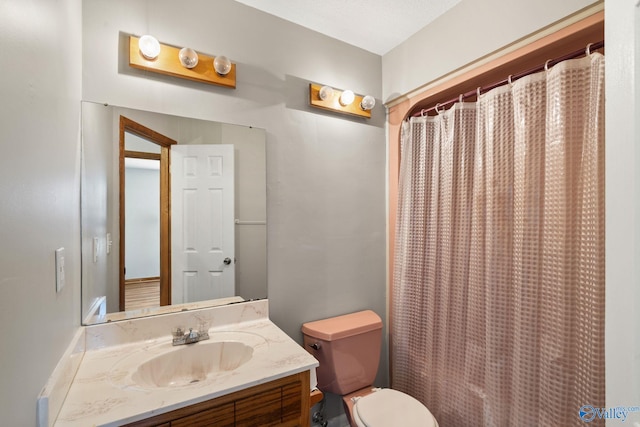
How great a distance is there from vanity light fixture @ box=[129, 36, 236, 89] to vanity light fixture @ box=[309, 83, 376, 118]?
1.59 ft

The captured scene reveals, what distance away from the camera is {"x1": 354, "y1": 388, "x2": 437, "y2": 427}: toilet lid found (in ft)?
4.50

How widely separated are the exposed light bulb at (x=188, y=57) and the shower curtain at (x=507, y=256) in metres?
1.29

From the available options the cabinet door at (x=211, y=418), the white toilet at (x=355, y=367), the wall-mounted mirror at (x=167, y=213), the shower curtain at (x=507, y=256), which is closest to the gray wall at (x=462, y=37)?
the shower curtain at (x=507, y=256)

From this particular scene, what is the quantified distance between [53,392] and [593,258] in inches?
69.7

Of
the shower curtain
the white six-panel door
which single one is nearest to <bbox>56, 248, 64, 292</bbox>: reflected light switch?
the white six-panel door

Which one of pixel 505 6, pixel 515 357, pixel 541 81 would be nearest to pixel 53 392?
Answer: pixel 515 357

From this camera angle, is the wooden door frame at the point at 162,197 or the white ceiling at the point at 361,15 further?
the white ceiling at the point at 361,15

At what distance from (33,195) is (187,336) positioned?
84 cm

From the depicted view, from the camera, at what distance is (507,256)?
1.44 meters

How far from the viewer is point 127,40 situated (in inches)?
52.4

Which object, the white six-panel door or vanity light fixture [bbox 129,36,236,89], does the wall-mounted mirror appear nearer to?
the white six-panel door

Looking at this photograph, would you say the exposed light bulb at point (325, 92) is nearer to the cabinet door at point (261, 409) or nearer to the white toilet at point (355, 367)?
the white toilet at point (355, 367)

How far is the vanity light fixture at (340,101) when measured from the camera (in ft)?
5.83

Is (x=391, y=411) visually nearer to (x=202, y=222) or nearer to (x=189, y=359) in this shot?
(x=189, y=359)
